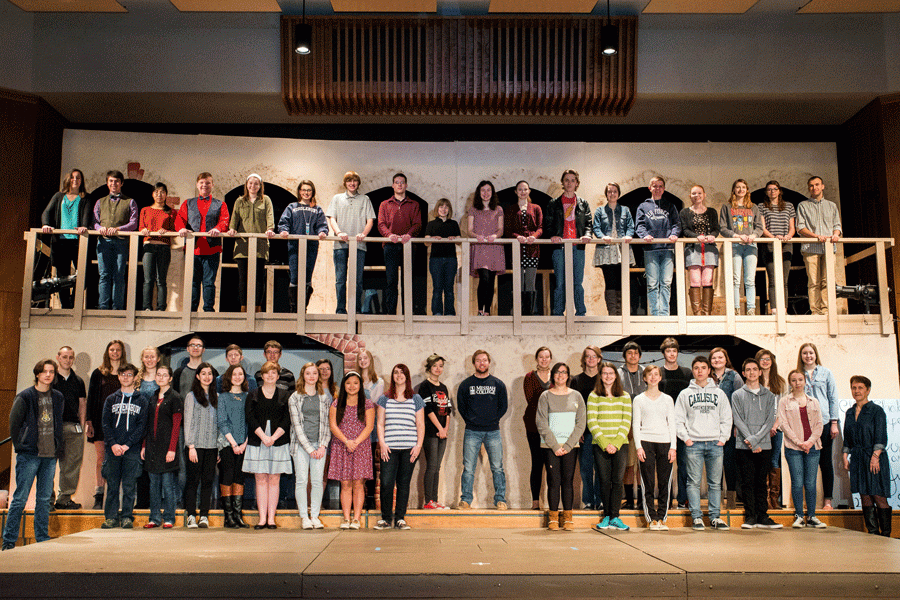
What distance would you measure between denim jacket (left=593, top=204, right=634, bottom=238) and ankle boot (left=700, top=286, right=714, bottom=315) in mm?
1068

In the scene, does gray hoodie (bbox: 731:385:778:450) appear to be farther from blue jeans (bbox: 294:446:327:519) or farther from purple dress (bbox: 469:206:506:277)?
blue jeans (bbox: 294:446:327:519)

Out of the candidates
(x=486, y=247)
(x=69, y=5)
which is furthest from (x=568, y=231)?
(x=69, y=5)

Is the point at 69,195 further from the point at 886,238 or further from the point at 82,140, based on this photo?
the point at 886,238

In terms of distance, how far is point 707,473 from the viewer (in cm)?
726

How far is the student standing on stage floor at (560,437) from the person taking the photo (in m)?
7.16

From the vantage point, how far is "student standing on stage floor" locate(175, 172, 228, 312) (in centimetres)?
887

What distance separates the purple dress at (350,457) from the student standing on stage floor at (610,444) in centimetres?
209

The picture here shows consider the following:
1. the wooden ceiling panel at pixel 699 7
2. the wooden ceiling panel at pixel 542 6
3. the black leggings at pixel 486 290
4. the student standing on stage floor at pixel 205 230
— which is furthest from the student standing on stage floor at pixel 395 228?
the wooden ceiling panel at pixel 699 7

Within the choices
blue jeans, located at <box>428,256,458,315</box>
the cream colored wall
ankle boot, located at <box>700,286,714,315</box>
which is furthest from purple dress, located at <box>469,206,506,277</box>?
ankle boot, located at <box>700,286,714,315</box>

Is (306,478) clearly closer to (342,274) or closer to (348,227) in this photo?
(342,274)

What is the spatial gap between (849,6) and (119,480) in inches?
405

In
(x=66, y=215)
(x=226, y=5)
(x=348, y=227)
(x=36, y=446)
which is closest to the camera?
(x=36, y=446)

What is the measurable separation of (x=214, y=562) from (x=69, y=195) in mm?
5626

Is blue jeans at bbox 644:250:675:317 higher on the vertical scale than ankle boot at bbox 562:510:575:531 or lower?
higher
